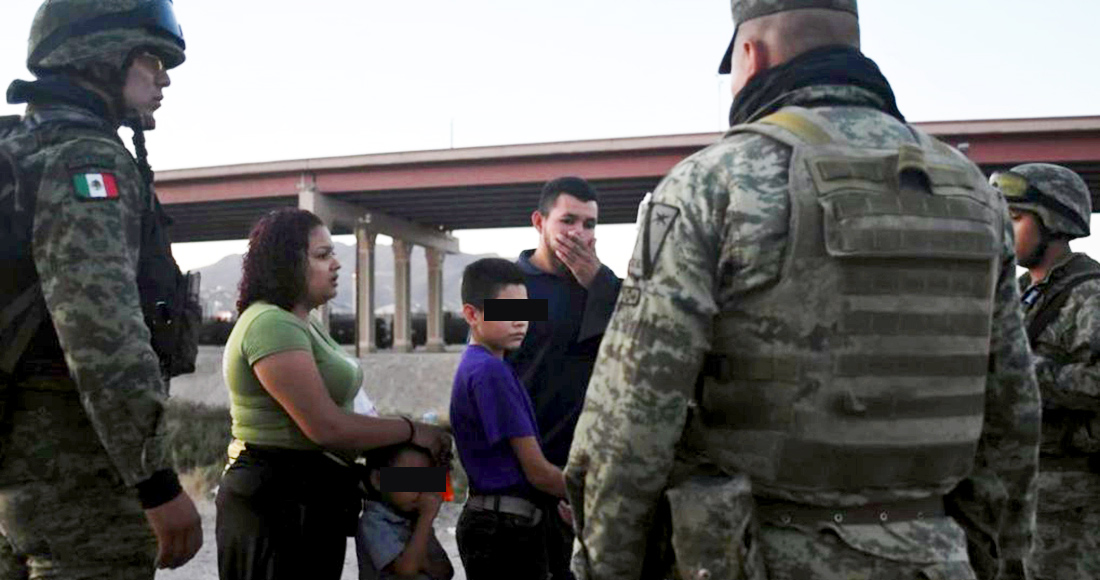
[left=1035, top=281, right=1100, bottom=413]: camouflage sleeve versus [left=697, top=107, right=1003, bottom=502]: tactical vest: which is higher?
[left=697, top=107, right=1003, bottom=502]: tactical vest

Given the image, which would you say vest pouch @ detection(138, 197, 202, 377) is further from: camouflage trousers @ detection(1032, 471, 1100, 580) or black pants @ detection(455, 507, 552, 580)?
camouflage trousers @ detection(1032, 471, 1100, 580)

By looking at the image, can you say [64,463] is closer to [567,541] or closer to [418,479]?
[418,479]

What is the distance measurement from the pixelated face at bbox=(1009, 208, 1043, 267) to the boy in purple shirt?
2268 mm

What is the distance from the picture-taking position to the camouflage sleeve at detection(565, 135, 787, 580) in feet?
6.68

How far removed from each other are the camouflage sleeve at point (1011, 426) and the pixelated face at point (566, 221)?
1.70 metres

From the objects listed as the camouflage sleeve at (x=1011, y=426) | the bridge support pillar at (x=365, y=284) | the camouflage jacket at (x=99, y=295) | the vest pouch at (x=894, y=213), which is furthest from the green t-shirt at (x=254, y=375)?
the bridge support pillar at (x=365, y=284)

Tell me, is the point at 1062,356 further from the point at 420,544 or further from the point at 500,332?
the point at 420,544

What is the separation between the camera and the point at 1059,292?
3.99m

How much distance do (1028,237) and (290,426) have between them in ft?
10.1

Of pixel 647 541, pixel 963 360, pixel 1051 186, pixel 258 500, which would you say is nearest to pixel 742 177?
pixel 963 360

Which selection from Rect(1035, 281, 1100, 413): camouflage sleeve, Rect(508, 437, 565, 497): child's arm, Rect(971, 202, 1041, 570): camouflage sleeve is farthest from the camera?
Rect(1035, 281, 1100, 413): camouflage sleeve

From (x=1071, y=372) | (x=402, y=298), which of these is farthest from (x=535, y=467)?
(x=402, y=298)

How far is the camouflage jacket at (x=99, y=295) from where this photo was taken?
2408 millimetres

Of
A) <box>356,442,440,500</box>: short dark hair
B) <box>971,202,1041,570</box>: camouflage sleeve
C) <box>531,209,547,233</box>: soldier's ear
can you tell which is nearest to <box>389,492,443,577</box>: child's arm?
<box>356,442,440,500</box>: short dark hair
